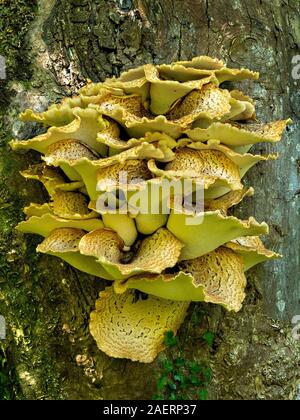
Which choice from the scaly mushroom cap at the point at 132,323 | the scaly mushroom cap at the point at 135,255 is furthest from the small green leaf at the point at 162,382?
the scaly mushroom cap at the point at 135,255

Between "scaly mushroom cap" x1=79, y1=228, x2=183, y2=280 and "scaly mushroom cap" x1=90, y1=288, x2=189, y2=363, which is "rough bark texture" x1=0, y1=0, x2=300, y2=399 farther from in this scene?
"scaly mushroom cap" x1=79, y1=228, x2=183, y2=280

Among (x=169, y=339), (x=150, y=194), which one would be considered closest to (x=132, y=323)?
(x=169, y=339)

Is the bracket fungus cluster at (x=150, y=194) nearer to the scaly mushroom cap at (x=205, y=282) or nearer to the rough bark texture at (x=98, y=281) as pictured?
the scaly mushroom cap at (x=205, y=282)

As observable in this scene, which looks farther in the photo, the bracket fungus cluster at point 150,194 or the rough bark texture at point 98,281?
the rough bark texture at point 98,281

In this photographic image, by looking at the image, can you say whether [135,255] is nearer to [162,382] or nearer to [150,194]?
[150,194]

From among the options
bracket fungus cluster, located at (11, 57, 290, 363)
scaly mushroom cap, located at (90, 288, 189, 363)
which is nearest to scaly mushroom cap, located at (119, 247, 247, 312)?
bracket fungus cluster, located at (11, 57, 290, 363)
